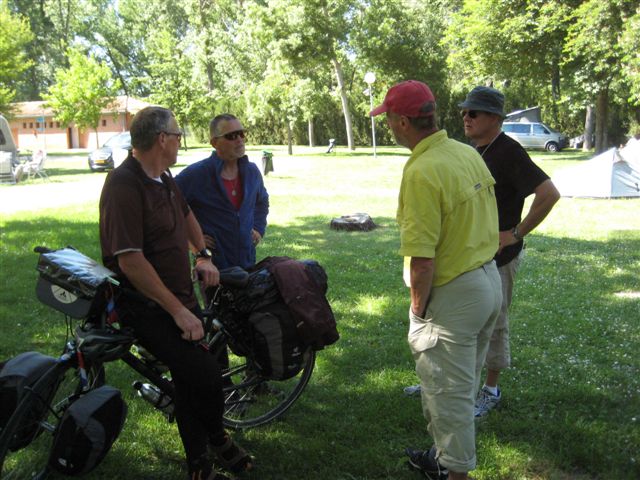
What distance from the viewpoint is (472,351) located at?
8.92 ft

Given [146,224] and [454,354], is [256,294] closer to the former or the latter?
[146,224]

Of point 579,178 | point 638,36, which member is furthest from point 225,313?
point 638,36

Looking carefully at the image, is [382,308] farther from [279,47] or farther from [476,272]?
[279,47]

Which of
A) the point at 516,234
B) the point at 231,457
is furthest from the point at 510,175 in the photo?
the point at 231,457

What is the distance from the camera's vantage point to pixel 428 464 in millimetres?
3141

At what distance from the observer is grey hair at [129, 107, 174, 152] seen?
2719 mm

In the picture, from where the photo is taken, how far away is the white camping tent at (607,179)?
14.1m

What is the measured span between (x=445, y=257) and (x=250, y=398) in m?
1.71

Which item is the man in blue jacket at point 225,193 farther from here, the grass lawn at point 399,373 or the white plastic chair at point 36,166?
the white plastic chair at point 36,166

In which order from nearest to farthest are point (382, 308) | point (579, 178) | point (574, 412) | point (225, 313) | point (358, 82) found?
point (225, 313) → point (574, 412) → point (382, 308) → point (579, 178) → point (358, 82)

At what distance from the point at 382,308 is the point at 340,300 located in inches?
19.7

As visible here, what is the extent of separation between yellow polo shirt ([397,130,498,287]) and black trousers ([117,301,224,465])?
110 cm

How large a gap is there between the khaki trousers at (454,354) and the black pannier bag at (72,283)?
4.69ft

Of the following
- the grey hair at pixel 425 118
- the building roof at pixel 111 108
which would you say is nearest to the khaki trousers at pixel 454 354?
the grey hair at pixel 425 118
